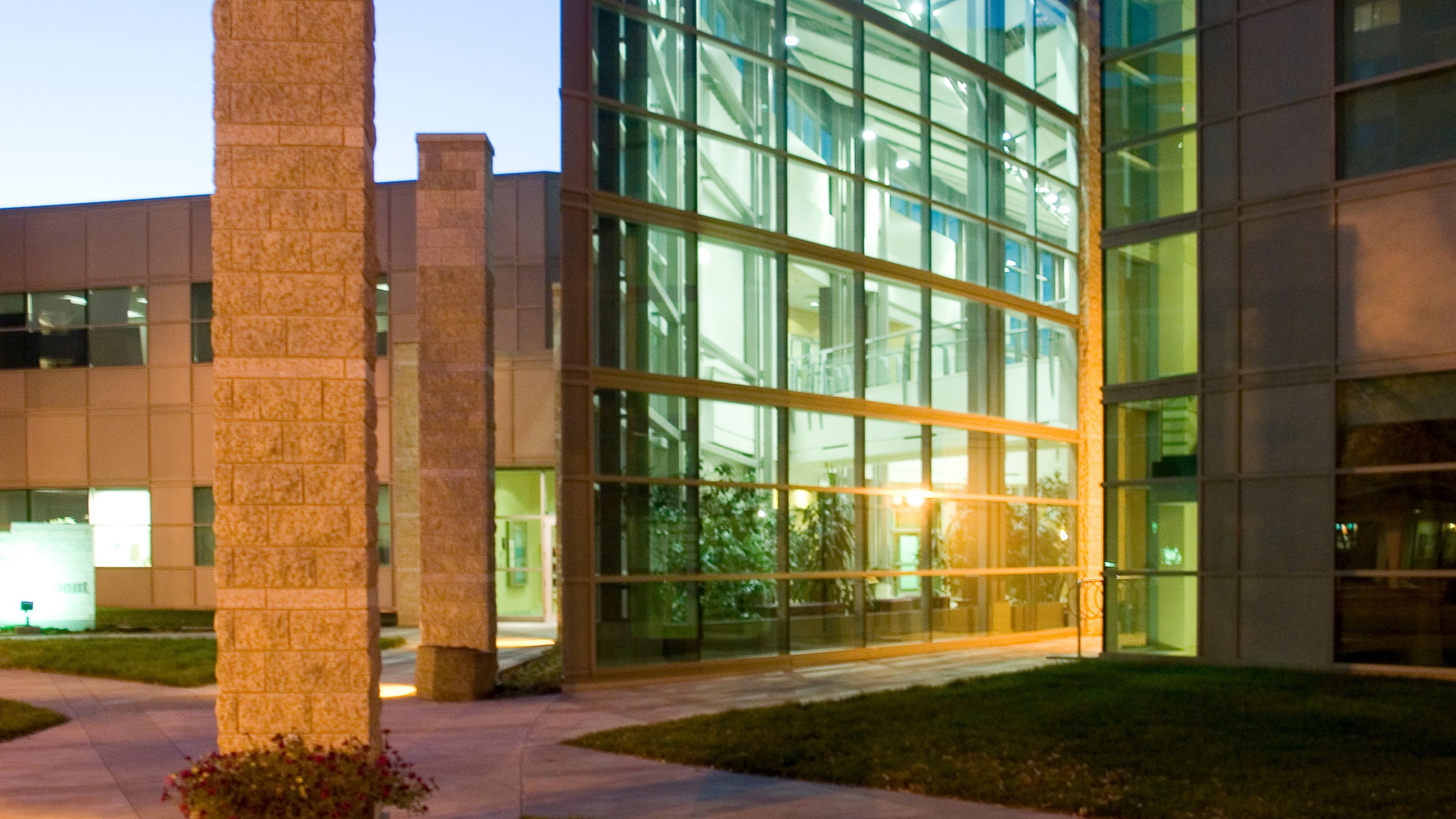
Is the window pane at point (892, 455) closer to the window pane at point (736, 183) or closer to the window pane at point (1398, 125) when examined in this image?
the window pane at point (736, 183)

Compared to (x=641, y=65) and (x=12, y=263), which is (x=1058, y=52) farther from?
(x=12, y=263)

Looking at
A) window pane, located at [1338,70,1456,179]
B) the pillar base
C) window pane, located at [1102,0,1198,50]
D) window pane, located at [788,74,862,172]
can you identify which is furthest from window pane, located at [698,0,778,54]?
the pillar base

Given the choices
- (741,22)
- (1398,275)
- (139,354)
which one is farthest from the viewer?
(139,354)

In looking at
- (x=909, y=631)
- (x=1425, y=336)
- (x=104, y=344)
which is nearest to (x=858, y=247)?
(x=909, y=631)

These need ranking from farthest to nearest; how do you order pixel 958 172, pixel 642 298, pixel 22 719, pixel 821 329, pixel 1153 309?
pixel 958 172 < pixel 821 329 < pixel 1153 309 < pixel 642 298 < pixel 22 719

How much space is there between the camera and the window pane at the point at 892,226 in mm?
22625

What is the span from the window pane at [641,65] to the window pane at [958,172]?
5974 mm

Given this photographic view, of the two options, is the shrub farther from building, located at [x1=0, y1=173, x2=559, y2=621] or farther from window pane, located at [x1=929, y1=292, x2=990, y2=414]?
building, located at [x1=0, y1=173, x2=559, y2=621]

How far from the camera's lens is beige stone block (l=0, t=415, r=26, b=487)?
116ft

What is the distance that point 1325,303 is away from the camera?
1723 cm

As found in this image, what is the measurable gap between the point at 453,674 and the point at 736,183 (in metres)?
8.50

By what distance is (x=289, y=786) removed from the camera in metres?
7.39

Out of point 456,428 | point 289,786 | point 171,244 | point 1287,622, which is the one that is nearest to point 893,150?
point 456,428

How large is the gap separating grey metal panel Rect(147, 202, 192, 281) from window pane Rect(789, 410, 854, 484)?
20561 millimetres
